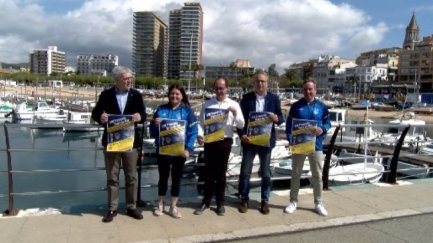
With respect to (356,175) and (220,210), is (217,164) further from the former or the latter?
(356,175)

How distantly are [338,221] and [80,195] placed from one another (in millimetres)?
13522

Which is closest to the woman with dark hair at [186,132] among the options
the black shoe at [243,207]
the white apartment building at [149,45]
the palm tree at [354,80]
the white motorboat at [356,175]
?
the black shoe at [243,207]

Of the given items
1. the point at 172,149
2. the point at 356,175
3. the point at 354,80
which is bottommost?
the point at 356,175

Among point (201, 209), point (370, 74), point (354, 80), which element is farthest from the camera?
point (370, 74)

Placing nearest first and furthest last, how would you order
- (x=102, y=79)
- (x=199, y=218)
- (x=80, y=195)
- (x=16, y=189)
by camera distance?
1. (x=199, y=218)
2. (x=80, y=195)
3. (x=16, y=189)
4. (x=102, y=79)

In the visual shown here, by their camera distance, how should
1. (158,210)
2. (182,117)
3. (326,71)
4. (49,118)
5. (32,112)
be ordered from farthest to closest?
(326,71) < (32,112) < (49,118) < (158,210) < (182,117)

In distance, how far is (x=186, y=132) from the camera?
5434 mm

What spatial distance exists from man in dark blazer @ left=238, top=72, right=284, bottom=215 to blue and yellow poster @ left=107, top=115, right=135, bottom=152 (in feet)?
5.20

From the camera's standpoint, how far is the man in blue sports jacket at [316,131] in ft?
19.0

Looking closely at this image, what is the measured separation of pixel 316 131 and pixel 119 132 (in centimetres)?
280

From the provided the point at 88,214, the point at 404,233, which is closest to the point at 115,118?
the point at 88,214

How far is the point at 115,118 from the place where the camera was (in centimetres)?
510

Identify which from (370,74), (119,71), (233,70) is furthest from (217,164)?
(233,70)

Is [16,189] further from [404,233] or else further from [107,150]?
[404,233]
